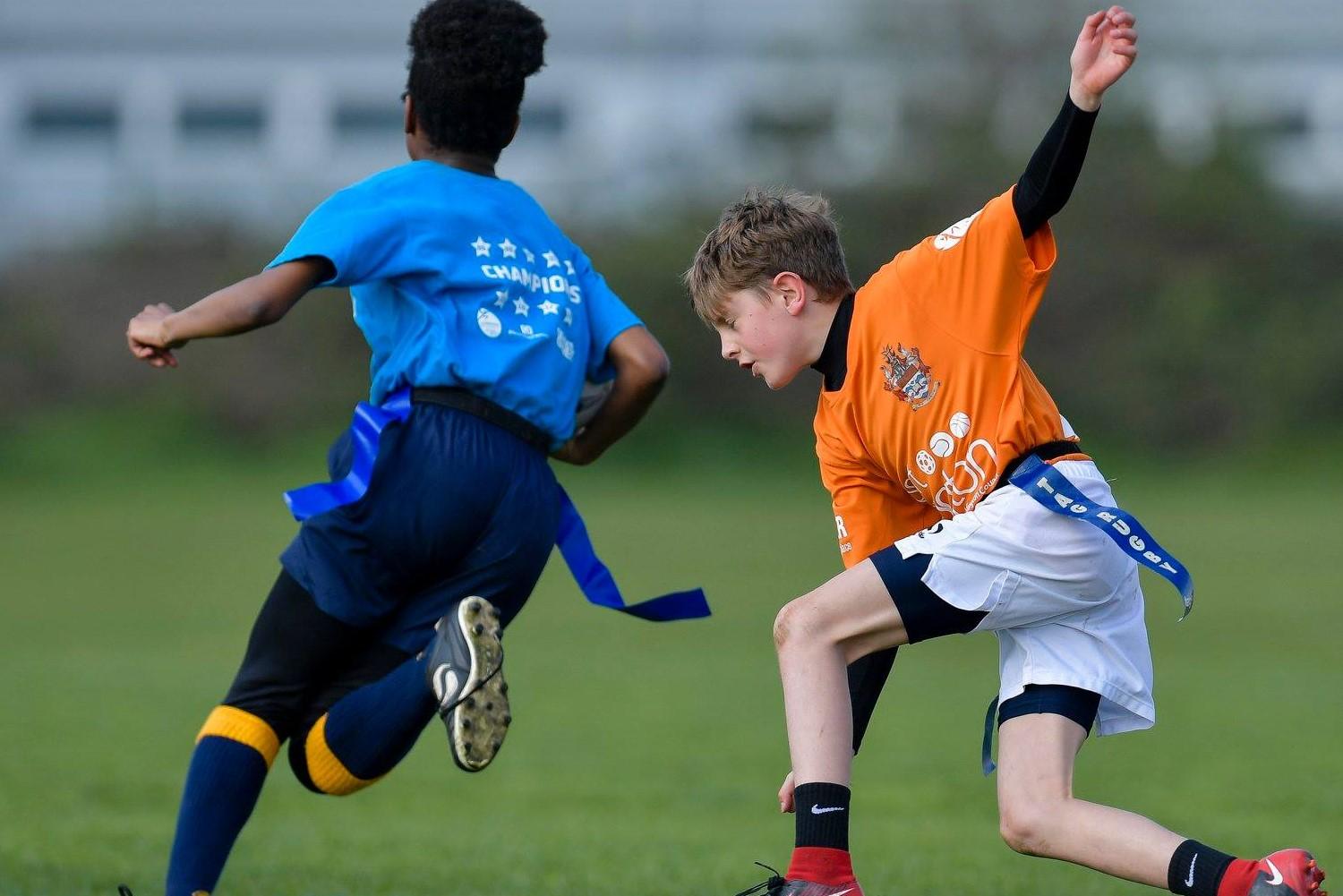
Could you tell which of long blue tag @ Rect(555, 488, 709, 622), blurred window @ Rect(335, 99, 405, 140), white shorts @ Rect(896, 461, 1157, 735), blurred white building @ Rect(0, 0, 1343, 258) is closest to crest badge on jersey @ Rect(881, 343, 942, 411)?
white shorts @ Rect(896, 461, 1157, 735)

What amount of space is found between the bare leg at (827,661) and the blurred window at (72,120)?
3136 centimetres

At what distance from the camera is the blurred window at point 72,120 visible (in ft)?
108

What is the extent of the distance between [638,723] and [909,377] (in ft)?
19.5

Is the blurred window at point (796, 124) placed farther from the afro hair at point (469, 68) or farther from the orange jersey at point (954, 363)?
the orange jersey at point (954, 363)

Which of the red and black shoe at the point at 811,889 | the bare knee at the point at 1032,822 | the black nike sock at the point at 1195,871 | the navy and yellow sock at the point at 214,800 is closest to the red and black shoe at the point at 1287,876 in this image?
the black nike sock at the point at 1195,871

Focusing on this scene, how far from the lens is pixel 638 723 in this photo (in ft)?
31.4

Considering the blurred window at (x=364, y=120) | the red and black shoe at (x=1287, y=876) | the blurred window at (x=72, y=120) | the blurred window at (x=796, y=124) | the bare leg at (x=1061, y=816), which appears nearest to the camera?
the red and black shoe at (x=1287, y=876)

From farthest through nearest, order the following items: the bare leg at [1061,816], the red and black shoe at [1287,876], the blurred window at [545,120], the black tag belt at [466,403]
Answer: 1. the blurred window at [545,120]
2. the black tag belt at [466,403]
3. the bare leg at [1061,816]
4. the red and black shoe at [1287,876]

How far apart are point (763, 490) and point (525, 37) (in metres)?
17.9

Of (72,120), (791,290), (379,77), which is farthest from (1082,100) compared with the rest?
(72,120)

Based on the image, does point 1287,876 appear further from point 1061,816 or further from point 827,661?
point 827,661

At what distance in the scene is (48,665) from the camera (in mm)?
11812

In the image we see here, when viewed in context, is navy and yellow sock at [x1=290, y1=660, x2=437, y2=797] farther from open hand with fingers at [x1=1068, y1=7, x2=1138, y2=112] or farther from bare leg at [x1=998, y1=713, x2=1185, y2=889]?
open hand with fingers at [x1=1068, y1=7, x2=1138, y2=112]

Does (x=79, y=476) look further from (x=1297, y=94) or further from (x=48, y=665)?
(x=1297, y=94)
